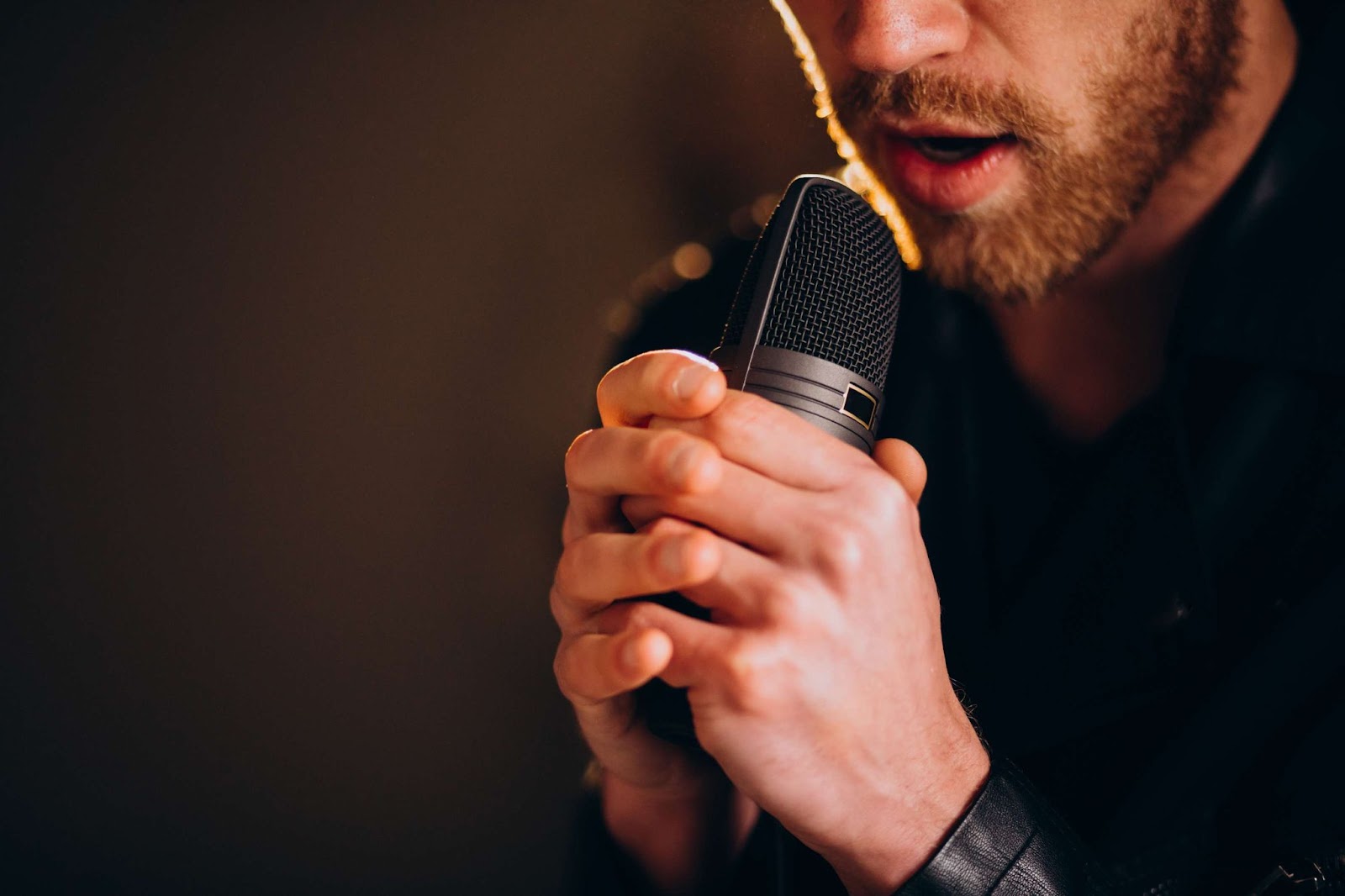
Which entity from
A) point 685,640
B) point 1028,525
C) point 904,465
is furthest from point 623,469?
point 1028,525

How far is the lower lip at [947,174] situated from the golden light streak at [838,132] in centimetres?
5

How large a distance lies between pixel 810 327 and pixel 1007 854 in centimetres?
45

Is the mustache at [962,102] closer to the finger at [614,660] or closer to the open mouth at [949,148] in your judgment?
the open mouth at [949,148]

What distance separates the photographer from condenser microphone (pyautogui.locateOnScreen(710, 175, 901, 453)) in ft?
2.04

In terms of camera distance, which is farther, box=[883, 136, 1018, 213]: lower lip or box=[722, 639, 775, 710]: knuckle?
box=[883, 136, 1018, 213]: lower lip

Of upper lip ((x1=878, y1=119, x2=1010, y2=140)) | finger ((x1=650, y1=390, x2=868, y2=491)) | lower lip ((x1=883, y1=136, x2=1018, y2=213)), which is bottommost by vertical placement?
finger ((x1=650, y1=390, x2=868, y2=491))

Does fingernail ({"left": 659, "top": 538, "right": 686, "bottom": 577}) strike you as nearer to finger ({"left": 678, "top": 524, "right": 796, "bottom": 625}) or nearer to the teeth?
finger ({"left": 678, "top": 524, "right": 796, "bottom": 625})

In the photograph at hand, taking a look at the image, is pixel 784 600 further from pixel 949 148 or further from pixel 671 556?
pixel 949 148

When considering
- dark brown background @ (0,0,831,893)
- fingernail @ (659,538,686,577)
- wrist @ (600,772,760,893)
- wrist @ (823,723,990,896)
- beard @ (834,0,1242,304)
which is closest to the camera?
fingernail @ (659,538,686,577)

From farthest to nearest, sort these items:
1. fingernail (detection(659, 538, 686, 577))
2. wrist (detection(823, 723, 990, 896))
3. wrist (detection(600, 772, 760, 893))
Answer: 1. wrist (detection(600, 772, 760, 893))
2. wrist (detection(823, 723, 990, 896))
3. fingernail (detection(659, 538, 686, 577))

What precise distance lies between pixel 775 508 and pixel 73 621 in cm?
71

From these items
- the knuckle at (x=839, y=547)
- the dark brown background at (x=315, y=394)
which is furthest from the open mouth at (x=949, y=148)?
the knuckle at (x=839, y=547)

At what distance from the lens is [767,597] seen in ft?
1.88

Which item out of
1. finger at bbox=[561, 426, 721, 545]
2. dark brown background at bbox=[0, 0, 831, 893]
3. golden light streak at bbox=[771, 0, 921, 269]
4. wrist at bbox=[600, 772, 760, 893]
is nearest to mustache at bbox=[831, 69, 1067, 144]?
golden light streak at bbox=[771, 0, 921, 269]
